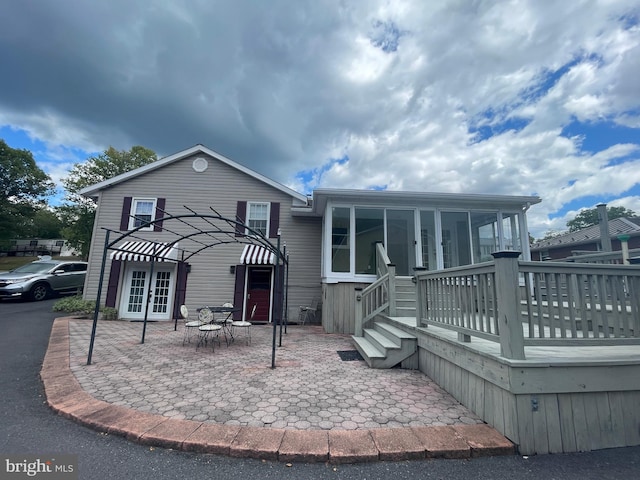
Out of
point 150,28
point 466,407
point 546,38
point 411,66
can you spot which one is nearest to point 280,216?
point 411,66

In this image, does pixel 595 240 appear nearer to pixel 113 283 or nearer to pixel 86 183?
pixel 113 283

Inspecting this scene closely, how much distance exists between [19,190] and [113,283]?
24771 millimetres

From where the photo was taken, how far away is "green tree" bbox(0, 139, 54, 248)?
22.4 metres

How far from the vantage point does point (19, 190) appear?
2352cm

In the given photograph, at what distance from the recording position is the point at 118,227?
32.7 ft

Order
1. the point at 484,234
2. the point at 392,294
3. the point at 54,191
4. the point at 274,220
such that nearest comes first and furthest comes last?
1. the point at 392,294
2. the point at 484,234
3. the point at 274,220
4. the point at 54,191

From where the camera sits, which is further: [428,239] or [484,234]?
[484,234]

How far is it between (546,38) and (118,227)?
1449cm

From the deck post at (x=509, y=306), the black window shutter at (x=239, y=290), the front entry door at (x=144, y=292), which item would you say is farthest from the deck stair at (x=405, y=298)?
the front entry door at (x=144, y=292)

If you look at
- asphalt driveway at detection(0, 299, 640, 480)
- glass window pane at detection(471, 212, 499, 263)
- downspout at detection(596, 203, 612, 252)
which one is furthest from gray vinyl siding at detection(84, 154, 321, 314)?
downspout at detection(596, 203, 612, 252)

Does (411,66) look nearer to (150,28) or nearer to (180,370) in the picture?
(150,28)

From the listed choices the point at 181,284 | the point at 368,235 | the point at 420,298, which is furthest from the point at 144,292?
the point at 420,298

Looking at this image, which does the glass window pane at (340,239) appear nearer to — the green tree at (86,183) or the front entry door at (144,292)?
the front entry door at (144,292)

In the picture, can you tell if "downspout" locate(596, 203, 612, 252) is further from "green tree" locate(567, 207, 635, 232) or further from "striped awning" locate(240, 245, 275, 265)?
"green tree" locate(567, 207, 635, 232)
